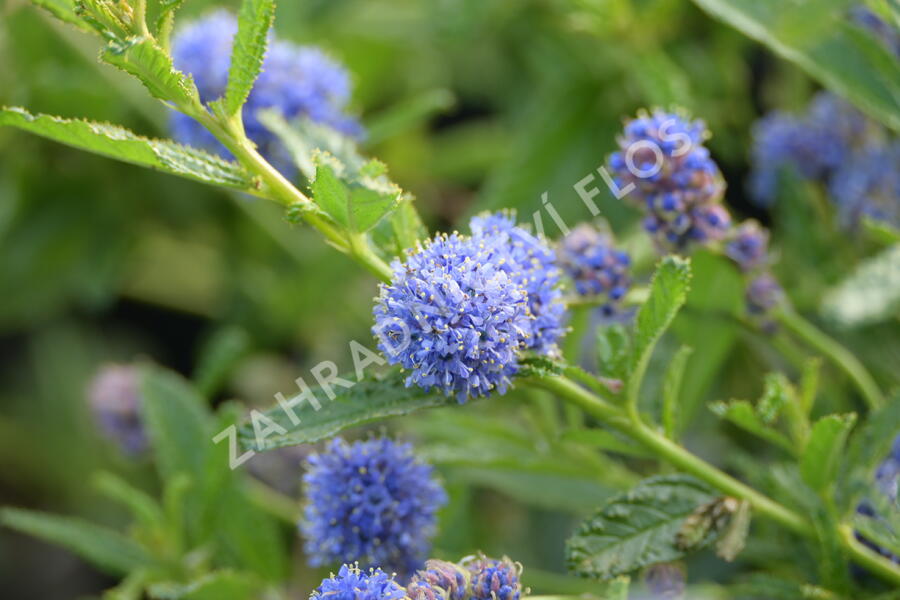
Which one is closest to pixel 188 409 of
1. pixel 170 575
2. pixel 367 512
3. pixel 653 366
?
pixel 170 575

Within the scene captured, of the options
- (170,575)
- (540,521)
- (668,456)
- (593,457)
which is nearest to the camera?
(668,456)

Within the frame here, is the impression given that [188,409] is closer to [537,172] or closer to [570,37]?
[537,172]

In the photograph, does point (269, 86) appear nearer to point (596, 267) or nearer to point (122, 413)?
point (596, 267)

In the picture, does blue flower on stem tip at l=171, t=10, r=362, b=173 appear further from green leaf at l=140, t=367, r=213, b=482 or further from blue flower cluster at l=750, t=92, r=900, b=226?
blue flower cluster at l=750, t=92, r=900, b=226

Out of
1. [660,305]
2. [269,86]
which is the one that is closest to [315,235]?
[269,86]

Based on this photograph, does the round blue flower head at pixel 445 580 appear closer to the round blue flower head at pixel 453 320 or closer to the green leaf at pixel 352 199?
the round blue flower head at pixel 453 320

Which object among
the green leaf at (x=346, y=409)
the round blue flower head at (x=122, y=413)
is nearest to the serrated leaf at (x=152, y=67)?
the green leaf at (x=346, y=409)
